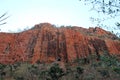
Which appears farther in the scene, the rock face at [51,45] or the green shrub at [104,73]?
the rock face at [51,45]

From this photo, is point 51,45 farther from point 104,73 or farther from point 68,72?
point 104,73

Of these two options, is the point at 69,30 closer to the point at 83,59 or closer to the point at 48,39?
the point at 48,39

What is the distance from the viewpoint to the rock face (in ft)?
199

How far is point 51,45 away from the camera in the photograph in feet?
209

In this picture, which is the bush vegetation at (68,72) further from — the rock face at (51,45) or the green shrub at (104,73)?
the rock face at (51,45)

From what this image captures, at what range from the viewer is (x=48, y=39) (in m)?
64.6

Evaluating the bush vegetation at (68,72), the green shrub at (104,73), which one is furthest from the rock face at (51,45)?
the green shrub at (104,73)

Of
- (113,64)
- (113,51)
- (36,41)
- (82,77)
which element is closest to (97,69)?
(113,64)

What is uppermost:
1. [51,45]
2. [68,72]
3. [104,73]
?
[51,45]

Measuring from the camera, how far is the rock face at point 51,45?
199ft

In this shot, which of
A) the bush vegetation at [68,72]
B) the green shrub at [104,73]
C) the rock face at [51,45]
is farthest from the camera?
the rock face at [51,45]

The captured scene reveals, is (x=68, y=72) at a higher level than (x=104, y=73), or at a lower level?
higher

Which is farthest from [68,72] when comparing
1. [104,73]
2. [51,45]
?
[51,45]

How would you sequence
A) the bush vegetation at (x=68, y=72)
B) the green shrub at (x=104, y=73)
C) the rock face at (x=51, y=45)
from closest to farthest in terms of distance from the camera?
the bush vegetation at (x=68, y=72) < the green shrub at (x=104, y=73) < the rock face at (x=51, y=45)
